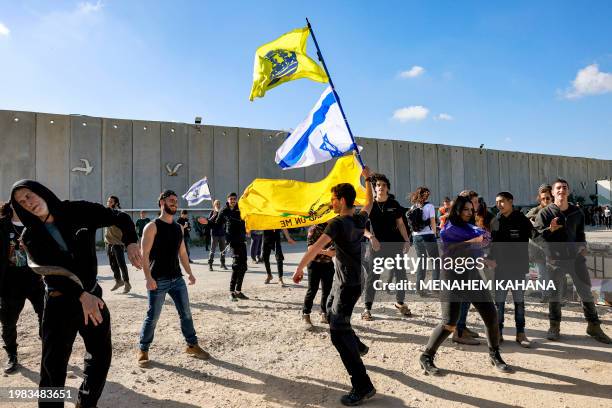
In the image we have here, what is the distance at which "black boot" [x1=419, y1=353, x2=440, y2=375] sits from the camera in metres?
4.08

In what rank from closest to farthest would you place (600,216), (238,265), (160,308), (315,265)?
(160,308) → (315,265) → (238,265) → (600,216)

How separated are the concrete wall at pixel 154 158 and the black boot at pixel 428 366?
21.1 meters

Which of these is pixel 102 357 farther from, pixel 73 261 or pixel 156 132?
pixel 156 132

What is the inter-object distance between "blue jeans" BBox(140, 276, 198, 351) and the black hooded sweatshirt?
1402 mm

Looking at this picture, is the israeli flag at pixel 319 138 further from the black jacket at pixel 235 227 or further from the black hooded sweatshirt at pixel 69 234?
the black hooded sweatshirt at pixel 69 234

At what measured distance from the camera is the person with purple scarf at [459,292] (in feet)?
13.1

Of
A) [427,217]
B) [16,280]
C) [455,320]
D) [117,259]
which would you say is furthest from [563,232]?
[117,259]

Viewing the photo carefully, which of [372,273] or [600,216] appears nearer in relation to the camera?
[372,273]

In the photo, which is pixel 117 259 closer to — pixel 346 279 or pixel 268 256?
pixel 268 256

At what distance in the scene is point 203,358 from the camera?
15.2ft

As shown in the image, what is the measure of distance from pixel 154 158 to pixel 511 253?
858 inches

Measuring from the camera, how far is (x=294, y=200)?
6.60 metres

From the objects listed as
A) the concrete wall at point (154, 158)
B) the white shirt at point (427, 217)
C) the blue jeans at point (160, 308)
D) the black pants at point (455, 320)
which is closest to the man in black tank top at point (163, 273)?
the blue jeans at point (160, 308)

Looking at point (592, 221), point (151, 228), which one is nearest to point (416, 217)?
point (151, 228)
